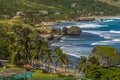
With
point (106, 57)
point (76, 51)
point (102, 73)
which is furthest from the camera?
point (76, 51)

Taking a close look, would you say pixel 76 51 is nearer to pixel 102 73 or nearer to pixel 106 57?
pixel 106 57

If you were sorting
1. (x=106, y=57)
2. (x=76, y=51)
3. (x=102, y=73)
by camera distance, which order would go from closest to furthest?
(x=102, y=73), (x=106, y=57), (x=76, y=51)

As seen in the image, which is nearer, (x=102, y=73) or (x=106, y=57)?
(x=102, y=73)

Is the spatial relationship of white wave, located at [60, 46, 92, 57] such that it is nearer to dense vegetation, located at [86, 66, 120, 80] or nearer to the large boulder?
the large boulder

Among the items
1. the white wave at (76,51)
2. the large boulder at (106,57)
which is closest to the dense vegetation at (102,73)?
the large boulder at (106,57)

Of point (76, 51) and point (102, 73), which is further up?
point (102, 73)

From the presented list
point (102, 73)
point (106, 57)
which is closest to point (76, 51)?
point (106, 57)

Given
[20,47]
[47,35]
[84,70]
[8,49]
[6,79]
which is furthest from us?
[47,35]

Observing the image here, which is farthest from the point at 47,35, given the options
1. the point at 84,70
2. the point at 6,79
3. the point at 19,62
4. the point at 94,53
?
the point at 6,79

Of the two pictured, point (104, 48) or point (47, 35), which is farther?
point (47, 35)

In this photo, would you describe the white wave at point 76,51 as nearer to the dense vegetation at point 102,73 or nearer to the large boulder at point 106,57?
the large boulder at point 106,57

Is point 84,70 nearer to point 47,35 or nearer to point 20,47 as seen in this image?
point 20,47
